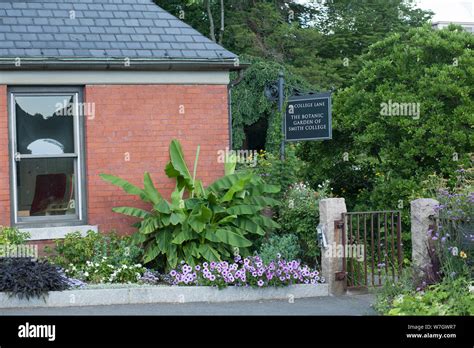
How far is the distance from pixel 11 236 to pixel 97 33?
11.4 ft

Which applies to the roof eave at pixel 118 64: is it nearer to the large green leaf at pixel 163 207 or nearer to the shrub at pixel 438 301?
the large green leaf at pixel 163 207

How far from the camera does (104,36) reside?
12.9 meters

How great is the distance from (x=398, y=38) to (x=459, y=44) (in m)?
1.31

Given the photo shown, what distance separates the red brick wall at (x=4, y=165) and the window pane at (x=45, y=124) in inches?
10.3

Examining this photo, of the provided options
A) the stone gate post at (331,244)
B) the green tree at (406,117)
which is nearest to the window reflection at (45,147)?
the stone gate post at (331,244)

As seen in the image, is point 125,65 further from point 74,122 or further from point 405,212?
point 405,212

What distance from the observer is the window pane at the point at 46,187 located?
12422mm

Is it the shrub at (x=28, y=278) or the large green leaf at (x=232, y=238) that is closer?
the shrub at (x=28, y=278)

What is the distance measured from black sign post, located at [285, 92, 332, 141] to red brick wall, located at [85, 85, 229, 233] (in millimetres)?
2006

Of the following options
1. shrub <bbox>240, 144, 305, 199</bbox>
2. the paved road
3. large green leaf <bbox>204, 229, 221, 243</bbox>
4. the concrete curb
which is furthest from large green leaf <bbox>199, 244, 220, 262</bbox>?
shrub <bbox>240, 144, 305, 199</bbox>

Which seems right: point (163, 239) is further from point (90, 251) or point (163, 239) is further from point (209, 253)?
point (90, 251)

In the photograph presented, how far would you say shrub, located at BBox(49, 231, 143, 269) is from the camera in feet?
39.0

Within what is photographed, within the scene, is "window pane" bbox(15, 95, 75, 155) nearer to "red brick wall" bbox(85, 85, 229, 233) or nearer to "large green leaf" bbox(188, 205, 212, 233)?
"red brick wall" bbox(85, 85, 229, 233)
